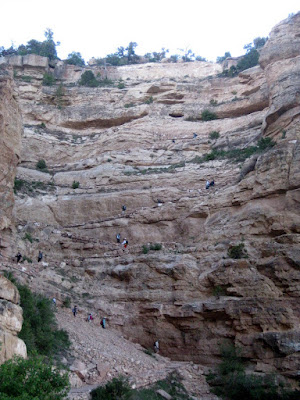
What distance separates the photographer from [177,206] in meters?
23.0

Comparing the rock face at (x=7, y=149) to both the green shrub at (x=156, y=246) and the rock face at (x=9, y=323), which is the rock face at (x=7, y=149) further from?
the rock face at (x=9, y=323)

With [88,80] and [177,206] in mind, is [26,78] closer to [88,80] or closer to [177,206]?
[88,80]

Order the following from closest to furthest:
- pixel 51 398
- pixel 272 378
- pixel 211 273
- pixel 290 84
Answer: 1. pixel 51 398
2. pixel 272 378
3. pixel 211 273
4. pixel 290 84

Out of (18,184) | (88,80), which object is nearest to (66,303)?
(18,184)

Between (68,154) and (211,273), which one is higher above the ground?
(68,154)

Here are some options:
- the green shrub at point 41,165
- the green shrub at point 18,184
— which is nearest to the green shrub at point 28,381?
the green shrub at point 18,184

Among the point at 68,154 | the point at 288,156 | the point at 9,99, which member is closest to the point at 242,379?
the point at 288,156

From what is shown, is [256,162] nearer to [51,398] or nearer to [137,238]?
[137,238]

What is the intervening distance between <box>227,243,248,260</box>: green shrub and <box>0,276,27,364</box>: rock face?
9647 mm

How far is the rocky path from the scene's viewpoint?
12773mm

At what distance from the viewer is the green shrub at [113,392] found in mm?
10633

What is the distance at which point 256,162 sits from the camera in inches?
788

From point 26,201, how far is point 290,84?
15.7 m

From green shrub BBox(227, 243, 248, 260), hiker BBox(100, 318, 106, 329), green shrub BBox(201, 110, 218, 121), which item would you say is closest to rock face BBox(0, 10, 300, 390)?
green shrub BBox(227, 243, 248, 260)
